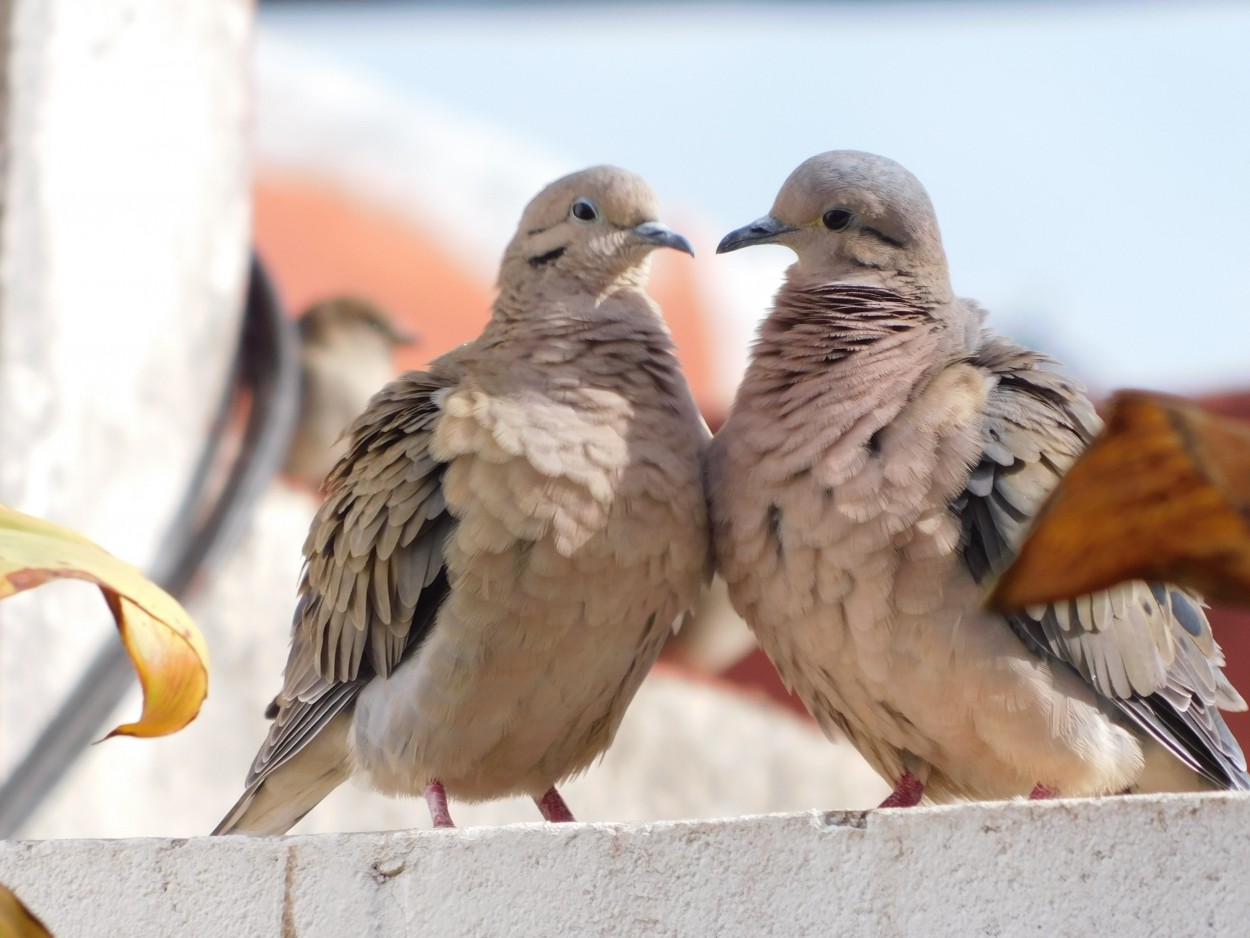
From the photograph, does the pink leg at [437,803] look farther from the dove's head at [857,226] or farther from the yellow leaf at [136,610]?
the yellow leaf at [136,610]

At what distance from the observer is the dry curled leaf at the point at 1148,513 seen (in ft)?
3.03

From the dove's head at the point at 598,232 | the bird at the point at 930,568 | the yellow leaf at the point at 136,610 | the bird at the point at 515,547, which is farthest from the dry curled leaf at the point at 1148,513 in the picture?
the dove's head at the point at 598,232

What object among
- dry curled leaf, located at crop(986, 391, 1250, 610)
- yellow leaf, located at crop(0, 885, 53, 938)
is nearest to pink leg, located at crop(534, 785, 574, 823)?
yellow leaf, located at crop(0, 885, 53, 938)

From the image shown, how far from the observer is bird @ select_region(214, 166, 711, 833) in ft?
8.45

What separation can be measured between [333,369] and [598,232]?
294 cm

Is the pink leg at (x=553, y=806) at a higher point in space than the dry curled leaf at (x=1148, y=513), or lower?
lower

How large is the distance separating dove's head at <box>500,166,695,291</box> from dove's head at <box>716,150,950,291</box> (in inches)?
8.1

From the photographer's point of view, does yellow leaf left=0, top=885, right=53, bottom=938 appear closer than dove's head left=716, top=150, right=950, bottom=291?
Yes

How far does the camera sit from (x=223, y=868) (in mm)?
1772

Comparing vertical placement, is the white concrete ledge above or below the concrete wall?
above

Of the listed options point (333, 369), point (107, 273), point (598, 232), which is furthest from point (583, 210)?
point (333, 369)

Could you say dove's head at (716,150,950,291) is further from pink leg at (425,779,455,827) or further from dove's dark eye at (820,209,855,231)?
pink leg at (425,779,455,827)

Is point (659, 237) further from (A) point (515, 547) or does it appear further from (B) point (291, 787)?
(B) point (291, 787)

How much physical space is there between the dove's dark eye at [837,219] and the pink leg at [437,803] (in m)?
1.14
